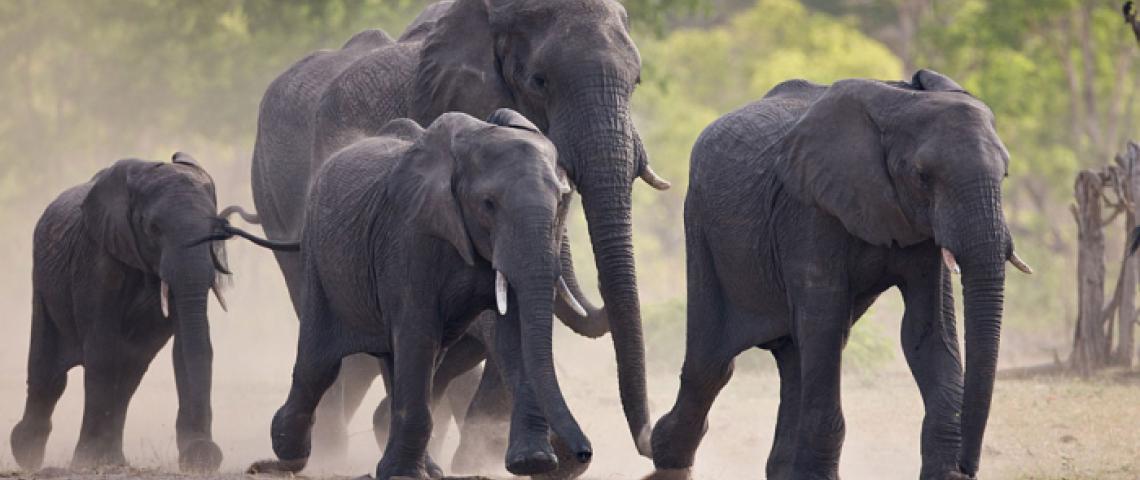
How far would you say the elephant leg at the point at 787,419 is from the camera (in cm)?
967

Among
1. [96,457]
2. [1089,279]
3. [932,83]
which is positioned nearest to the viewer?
[932,83]

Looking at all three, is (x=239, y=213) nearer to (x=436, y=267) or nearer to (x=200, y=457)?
(x=200, y=457)

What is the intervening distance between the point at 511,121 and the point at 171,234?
2.97m

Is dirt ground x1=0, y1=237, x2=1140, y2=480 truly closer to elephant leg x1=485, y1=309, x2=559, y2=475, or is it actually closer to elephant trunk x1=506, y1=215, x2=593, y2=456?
elephant leg x1=485, y1=309, x2=559, y2=475

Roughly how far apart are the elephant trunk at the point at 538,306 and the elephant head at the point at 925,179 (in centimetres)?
116

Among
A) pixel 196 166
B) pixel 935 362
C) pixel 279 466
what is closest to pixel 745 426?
pixel 196 166

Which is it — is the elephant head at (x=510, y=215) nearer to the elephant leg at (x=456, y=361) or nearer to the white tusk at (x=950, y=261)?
the white tusk at (x=950, y=261)

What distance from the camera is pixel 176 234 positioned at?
37.5 ft

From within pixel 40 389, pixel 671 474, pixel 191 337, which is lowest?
pixel 671 474

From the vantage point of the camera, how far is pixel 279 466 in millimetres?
10250

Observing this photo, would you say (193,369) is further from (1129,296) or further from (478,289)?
(1129,296)

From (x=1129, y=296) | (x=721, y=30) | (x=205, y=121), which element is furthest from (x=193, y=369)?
(x=721, y=30)

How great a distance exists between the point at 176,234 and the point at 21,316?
1928cm

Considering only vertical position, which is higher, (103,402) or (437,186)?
(437,186)
